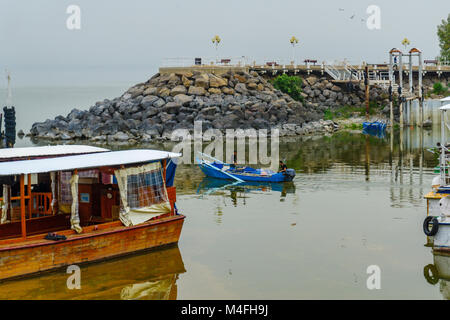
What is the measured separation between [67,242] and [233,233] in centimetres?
684

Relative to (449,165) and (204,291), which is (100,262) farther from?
(449,165)

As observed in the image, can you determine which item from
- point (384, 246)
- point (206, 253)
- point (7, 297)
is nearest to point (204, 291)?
point (206, 253)

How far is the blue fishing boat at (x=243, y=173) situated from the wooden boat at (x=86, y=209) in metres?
12.1

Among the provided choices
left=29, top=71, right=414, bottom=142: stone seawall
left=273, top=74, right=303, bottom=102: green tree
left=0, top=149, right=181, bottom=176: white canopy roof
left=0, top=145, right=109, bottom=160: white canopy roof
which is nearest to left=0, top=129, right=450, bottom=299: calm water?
left=0, top=149, right=181, bottom=176: white canopy roof

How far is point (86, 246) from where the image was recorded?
1730cm

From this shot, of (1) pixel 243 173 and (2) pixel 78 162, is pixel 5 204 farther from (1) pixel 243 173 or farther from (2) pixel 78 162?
(1) pixel 243 173

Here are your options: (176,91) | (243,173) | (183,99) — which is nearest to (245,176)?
(243,173)

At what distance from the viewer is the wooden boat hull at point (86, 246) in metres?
16.1

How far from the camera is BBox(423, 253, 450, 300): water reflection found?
16.3 m

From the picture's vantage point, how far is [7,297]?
1555cm

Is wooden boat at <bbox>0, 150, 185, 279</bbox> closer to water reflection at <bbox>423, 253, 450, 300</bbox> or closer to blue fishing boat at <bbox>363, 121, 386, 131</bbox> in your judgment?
water reflection at <bbox>423, 253, 450, 300</bbox>

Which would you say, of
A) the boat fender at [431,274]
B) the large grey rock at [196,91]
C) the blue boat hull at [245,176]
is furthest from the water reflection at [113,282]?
the large grey rock at [196,91]

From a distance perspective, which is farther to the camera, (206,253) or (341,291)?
(206,253)

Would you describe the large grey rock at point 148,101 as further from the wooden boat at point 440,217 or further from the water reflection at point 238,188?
the wooden boat at point 440,217
